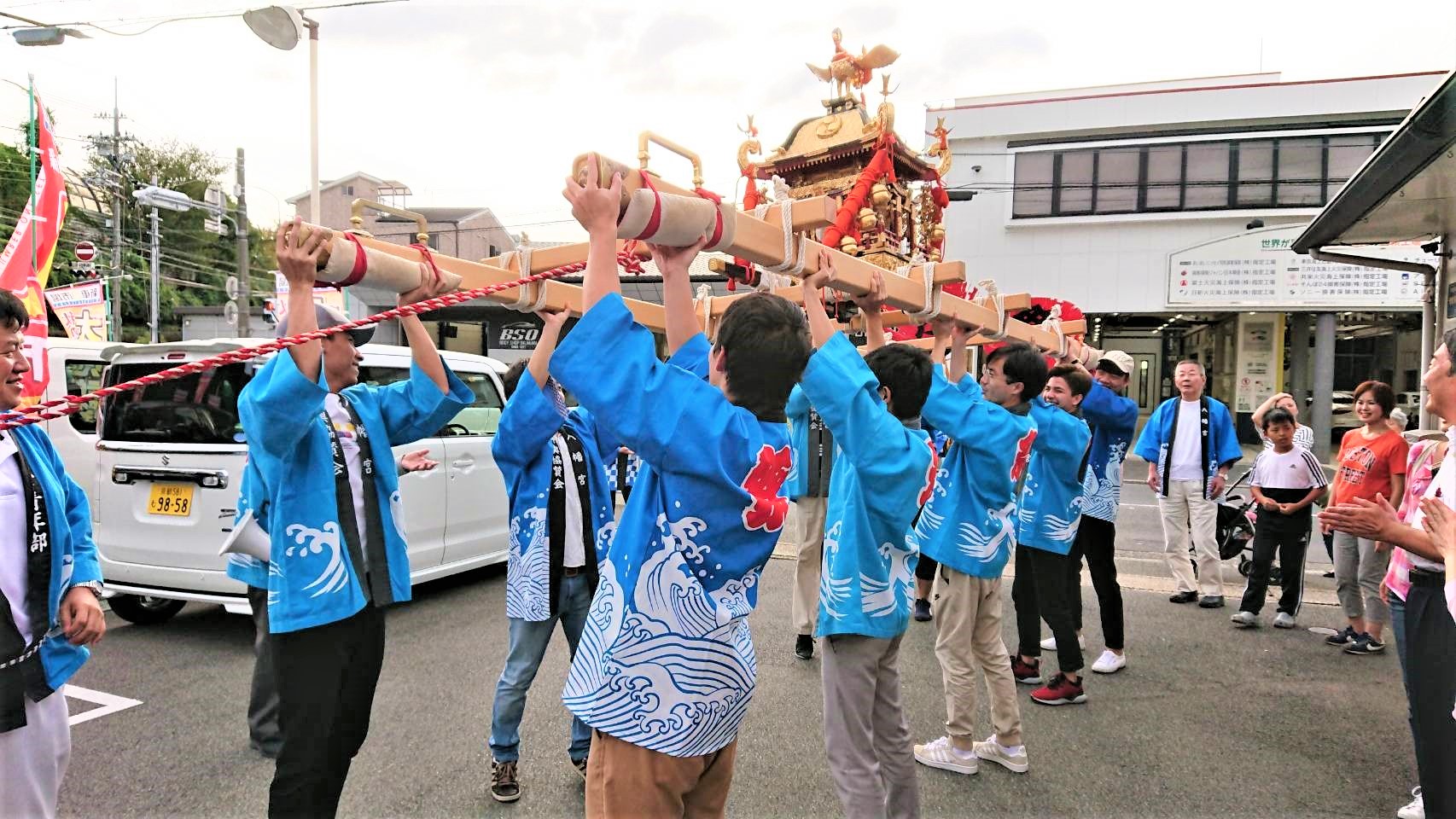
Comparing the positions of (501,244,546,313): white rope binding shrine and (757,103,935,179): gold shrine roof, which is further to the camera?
(757,103,935,179): gold shrine roof

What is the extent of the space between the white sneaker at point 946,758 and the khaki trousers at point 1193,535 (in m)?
3.64

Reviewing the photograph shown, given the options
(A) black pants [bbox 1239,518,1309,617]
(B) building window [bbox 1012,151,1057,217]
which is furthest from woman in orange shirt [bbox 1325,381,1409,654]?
(B) building window [bbox 1012,151,1057,217]

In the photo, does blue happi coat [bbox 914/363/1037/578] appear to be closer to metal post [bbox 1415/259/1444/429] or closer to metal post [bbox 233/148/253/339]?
metal post [bbox 1415/259/1444/429]

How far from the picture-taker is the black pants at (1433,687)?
2451 millimetres

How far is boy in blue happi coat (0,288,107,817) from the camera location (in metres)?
1.95

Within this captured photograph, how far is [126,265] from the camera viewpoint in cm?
3069

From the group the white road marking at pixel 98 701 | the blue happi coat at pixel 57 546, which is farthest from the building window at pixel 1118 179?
the blue happi coat at pixel 57 546

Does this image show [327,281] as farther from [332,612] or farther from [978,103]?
[978,103]

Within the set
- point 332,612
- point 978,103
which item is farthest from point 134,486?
point 978,103

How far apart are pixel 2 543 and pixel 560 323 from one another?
5.16ft

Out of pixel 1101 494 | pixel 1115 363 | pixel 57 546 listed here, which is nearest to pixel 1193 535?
pixel 1101 494

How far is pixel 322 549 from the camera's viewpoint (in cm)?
226

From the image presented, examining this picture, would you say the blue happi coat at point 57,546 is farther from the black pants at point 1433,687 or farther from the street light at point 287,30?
the street light at point 287,30

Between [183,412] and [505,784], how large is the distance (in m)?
3.28
